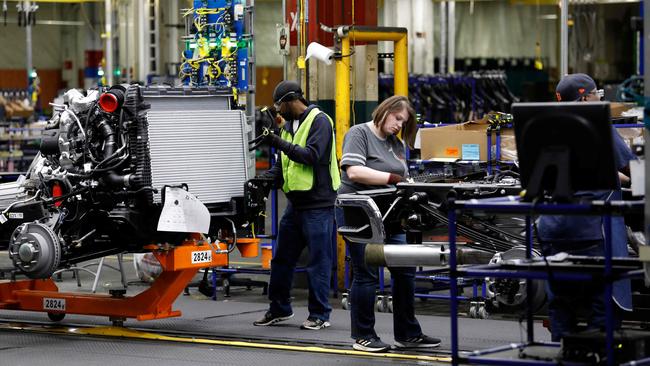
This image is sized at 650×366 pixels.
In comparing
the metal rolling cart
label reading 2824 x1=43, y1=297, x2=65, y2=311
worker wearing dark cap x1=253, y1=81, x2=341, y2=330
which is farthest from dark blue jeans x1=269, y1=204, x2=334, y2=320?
the metal rolling cart

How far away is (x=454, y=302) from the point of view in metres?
6.43

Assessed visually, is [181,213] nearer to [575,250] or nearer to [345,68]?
[345,68]

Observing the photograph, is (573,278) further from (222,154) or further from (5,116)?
(5,116)

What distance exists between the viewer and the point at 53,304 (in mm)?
9750

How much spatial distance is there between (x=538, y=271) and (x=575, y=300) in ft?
2.50

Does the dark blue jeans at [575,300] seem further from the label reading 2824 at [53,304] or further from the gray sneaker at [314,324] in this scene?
the label reading 2824 at [53,304]

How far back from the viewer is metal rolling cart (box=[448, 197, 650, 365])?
5.93 m

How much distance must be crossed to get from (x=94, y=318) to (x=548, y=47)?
25731 mm

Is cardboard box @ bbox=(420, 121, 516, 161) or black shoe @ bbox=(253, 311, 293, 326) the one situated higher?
cardboard box @ bbox=(420, 121, 516, 161)

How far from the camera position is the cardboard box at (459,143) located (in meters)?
10.8

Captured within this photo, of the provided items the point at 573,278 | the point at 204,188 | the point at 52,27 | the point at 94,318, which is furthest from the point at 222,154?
the point at 52,27

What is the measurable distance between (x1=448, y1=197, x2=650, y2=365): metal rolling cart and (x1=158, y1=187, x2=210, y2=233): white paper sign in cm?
307

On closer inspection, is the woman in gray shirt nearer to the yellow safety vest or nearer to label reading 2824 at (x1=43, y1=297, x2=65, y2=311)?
the yellow safety vest

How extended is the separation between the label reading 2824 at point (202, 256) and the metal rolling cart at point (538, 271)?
3327 mm
